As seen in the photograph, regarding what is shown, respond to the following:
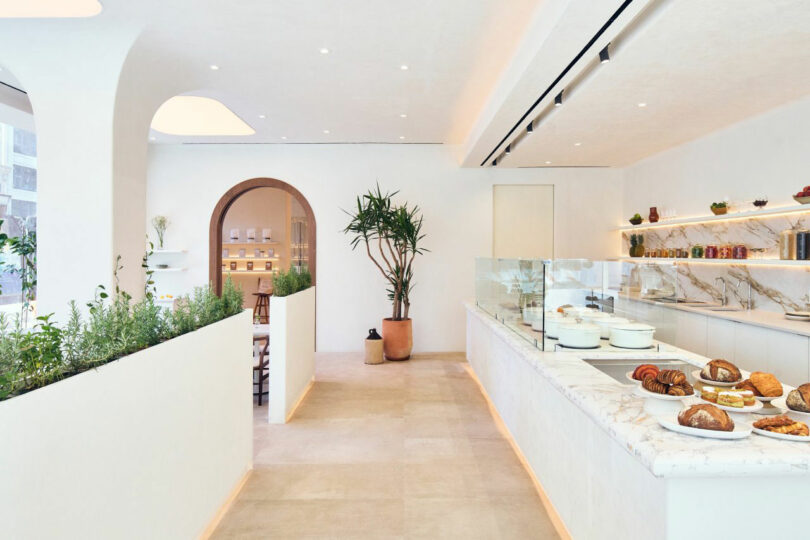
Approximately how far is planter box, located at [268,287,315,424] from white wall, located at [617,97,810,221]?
459 cm

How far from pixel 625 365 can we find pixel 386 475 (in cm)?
170

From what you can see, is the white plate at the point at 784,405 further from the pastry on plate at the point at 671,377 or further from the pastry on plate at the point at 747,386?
the pastry on plate at the point at 671,377

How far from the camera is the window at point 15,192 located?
19.6ft

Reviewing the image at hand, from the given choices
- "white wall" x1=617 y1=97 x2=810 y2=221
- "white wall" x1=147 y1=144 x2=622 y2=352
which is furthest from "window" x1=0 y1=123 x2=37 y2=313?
"white wall" x1=617 y1=97 x2=810 y2=221

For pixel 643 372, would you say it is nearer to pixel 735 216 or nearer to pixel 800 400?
pixel 800 400

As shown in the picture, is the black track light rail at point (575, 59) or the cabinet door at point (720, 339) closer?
the black track light rail at point (575, 59)

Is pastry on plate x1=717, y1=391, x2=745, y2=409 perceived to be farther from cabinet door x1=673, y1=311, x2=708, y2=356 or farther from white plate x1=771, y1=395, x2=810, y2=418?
cabinet door x1=673, y1=311, x2=708, y2=356

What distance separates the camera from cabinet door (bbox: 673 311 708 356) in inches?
183

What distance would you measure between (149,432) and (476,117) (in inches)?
199

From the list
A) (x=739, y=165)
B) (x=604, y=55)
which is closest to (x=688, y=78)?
(x=604, y=55)

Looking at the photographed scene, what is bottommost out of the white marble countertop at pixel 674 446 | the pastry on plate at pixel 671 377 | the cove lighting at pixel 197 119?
the white marble countertop at pixel 674 446

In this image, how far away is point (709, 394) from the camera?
1.72 m

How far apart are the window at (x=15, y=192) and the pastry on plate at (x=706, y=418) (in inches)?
275

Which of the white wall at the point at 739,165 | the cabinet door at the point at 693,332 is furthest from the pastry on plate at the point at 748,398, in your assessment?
the white wall at the point at 739,165
